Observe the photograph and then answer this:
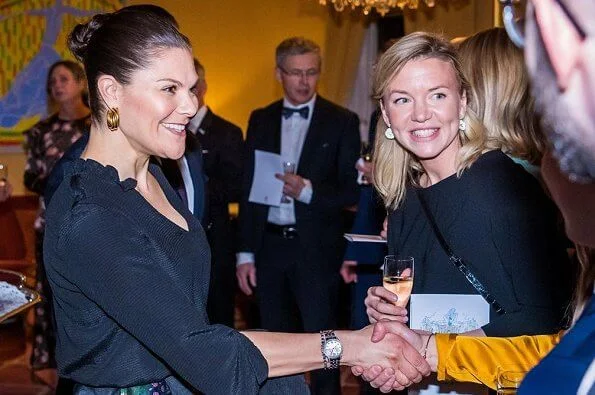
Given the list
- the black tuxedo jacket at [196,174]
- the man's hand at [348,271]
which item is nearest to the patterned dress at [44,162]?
the man's hand at [348,271]

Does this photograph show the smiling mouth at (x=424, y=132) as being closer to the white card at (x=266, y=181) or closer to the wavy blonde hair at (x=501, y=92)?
the wavy blonde hair at (x=501, y=92)

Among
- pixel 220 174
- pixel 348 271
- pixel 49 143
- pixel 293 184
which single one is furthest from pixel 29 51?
pixel 348 271

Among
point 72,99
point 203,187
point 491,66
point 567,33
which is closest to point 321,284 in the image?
point 203,187

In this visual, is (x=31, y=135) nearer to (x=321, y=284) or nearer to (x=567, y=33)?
(x=321, y=284)

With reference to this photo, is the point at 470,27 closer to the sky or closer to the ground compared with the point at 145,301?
closer to the sky

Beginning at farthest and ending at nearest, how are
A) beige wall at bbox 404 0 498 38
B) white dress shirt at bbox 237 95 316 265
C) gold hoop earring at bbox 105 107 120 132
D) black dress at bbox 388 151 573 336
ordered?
1. beige wall at bbox 404 0 498 38
2. white dress shirt at bbox 237 95 316 265
3. black dress at bbox 388 151 573 336
4. gold hoop earring at bbox 105 107 120 132

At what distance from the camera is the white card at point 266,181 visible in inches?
229

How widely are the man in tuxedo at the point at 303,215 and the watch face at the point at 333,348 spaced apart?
3115mm

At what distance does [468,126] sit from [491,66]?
9.8 inches

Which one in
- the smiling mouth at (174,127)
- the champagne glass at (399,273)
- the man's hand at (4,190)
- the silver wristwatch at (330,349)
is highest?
the smiling mouth at (174,127)

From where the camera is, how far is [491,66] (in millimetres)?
3121

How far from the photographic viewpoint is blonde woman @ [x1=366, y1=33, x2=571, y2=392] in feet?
8.84

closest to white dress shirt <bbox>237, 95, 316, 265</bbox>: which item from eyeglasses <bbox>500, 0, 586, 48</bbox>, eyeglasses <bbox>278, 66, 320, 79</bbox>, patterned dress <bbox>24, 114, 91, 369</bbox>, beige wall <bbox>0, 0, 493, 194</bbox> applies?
eyeglasses <bbox>278, 66, 320, 79</bbox>

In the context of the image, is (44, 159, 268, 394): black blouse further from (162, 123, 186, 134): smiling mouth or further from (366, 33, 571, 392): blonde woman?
(366, 33, 571, 392): blonde woman
